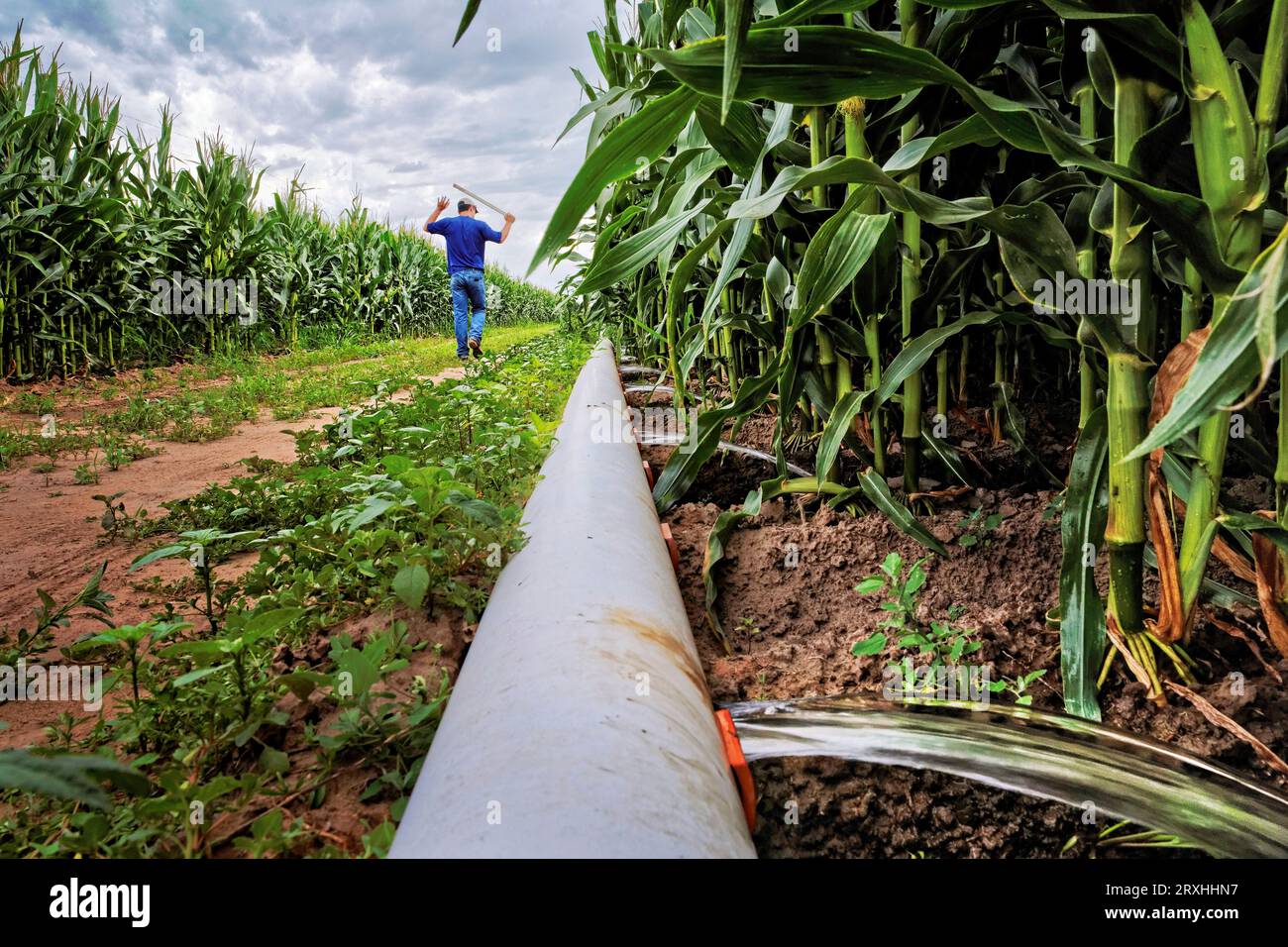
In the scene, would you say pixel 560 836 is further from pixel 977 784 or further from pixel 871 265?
pixel 871 265

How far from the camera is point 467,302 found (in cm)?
747

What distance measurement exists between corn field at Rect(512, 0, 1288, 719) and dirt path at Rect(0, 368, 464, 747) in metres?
1.10

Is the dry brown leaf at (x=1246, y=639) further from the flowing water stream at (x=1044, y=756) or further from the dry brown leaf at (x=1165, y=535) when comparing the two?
the flowing water stream at (x=1044, y=756)

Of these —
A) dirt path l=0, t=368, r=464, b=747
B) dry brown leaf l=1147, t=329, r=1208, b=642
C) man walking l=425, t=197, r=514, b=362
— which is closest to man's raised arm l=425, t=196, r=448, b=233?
man walking l=425, t=197, r=514, b=362

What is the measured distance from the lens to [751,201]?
0.93 metres

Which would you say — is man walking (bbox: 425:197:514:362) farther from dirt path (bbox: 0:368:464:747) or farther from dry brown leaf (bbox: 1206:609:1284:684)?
dry brown leaf (bbox: 1206:609:1284:684)

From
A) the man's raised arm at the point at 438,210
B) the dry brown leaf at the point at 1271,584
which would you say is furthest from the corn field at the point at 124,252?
the dry brown leaf at the point at 1271,584

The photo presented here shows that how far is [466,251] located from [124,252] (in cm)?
299

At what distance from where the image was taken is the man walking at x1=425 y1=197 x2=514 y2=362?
23.3ft

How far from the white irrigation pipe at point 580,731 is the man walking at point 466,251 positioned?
6392 mm

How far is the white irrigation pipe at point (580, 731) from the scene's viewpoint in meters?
0.50

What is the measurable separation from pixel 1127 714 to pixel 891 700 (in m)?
0.26

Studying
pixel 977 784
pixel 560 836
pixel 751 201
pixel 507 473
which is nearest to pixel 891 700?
pixel 977 784
